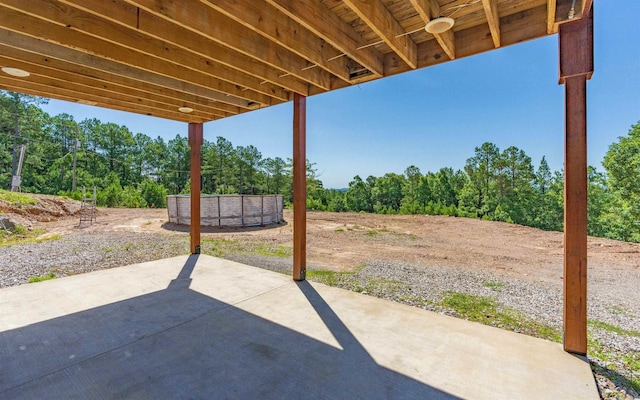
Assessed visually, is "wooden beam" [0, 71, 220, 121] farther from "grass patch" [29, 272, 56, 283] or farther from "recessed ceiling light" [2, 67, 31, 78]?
"grass patch" [29, 272, 56, 283]

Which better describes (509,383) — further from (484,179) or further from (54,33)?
(484,179)

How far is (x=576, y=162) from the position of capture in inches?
76.9

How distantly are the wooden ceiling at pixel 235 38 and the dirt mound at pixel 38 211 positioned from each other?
28.3 ft

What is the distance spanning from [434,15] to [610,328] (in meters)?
3.25

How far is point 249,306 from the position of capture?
9.26 feet

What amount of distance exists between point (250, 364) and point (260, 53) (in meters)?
2.54

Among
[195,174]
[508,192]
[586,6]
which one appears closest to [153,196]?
[195,174]

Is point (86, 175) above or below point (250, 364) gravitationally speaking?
above

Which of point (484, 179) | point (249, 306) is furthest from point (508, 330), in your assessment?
point (484, 179)

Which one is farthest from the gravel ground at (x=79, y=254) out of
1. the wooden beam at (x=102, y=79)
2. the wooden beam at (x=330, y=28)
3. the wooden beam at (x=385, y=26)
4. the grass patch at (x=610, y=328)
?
the grass patch at (x=610, y=328)

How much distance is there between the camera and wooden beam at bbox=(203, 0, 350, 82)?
6.36ft

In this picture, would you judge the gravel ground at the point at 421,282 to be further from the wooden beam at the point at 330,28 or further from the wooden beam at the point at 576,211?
the wooden beam at the point at 330,28

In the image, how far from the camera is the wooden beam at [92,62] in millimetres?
2320

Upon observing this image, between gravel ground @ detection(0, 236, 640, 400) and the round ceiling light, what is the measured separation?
247 centimetres
